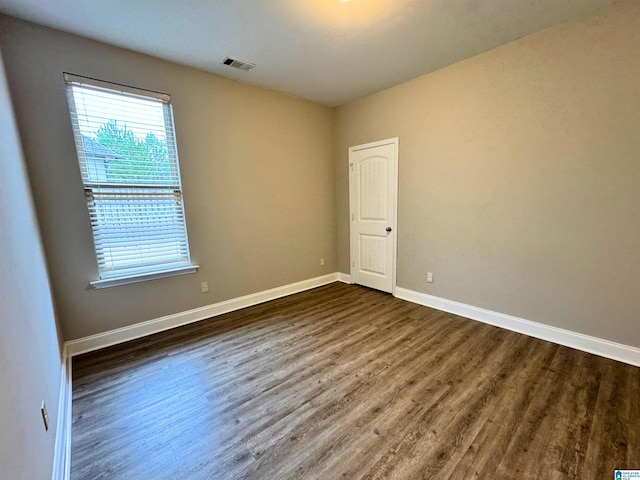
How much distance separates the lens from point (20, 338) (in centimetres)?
114

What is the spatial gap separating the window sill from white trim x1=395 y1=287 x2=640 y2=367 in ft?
9.12

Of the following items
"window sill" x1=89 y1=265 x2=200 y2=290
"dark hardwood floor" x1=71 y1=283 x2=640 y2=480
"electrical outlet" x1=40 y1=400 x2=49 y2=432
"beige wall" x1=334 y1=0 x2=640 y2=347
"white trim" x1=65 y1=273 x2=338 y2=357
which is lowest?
"dark hardwood floor" x1=71 y1=283 x2=640 y2=480

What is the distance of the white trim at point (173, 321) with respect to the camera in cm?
253

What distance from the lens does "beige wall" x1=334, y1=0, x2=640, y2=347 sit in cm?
213

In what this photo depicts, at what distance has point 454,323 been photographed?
2949 mm

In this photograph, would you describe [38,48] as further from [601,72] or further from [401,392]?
[601,72]

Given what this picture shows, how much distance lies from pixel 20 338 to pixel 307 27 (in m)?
2.71

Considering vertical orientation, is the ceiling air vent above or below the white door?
above

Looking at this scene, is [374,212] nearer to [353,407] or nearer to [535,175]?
[535,175]

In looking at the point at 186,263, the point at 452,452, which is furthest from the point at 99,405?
the point at 452,452

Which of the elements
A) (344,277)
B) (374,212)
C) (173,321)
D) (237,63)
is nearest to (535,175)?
(374,212)

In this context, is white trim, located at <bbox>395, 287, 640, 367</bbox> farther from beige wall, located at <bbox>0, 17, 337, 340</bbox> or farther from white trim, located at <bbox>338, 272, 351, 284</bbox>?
beige wall, located at <bbox>0, 17, 337, 340</bbox>

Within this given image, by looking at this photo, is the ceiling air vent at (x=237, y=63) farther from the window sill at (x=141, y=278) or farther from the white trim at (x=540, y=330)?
the white trim at (x=540, y=330)

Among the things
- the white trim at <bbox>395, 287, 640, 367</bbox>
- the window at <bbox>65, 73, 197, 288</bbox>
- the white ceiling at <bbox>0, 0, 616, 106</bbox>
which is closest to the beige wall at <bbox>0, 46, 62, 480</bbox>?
the window at <bbox>65, 73, 197, 288</bbox>
